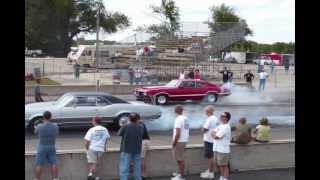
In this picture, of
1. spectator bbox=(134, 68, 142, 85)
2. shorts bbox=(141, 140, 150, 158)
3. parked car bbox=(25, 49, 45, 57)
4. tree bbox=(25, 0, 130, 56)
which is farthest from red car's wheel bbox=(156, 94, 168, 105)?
parked car bbox=(25, 49, 45, 57)

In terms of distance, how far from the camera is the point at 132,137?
9.23 metres

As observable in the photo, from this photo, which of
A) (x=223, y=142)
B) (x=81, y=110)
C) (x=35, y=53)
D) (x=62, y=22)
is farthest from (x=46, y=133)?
(x=62, y=22)

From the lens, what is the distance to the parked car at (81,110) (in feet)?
47.6

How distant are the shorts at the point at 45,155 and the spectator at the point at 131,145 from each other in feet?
3.84

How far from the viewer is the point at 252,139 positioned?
36.9ft

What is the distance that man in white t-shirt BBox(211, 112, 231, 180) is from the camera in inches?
376

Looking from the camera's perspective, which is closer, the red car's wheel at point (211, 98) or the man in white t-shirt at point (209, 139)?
the man in white t-shirt at point (209, 139)

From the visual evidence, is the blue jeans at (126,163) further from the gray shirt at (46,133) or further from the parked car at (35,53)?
the parked car at (35,53)

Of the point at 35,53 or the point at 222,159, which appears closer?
the point at 222,159

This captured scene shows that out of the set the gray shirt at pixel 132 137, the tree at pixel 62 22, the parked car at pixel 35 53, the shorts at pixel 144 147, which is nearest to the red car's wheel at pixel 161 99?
the shorts at pixel 144 147

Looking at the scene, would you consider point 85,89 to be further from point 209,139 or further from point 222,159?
point 222,159

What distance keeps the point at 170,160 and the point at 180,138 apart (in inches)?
29.6
